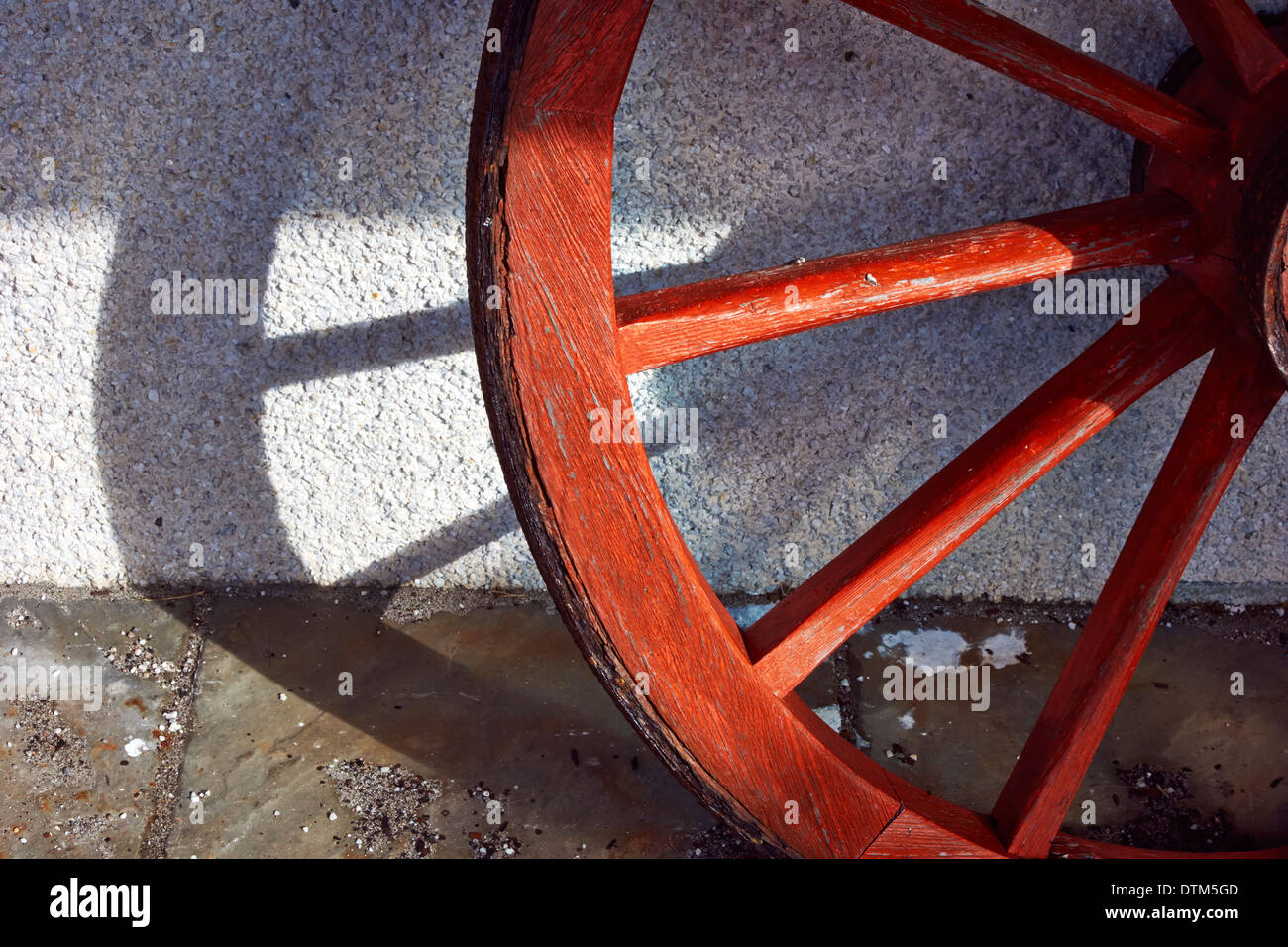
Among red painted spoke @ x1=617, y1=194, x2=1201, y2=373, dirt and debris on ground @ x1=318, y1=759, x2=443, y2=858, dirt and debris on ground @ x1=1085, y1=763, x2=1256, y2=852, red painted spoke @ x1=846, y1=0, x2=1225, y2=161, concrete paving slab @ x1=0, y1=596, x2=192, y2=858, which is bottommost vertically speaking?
dirt and debris on ground @ x1=1085, y1=763, x2=1256, y2=852

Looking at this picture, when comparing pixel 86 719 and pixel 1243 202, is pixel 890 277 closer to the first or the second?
pixel 1243 202

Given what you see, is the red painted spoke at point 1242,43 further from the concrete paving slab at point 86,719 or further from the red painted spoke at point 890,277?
the concrete paving slab at point 86,719

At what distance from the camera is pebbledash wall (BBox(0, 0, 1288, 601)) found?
126cm

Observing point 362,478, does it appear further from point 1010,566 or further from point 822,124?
point 1010,566

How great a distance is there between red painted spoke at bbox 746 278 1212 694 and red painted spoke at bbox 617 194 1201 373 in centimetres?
11

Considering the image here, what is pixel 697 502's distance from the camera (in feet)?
5.00

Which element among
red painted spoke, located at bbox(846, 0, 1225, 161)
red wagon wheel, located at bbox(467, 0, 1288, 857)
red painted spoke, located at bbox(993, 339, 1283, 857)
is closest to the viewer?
red wagon wheel, located at bbox(467, 0, 1288, 857)

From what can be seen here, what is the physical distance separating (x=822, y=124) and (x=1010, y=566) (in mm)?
795

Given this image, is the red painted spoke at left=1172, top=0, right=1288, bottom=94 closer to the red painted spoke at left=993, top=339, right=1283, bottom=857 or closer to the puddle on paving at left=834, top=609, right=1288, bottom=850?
the red painted spoke at left=993, top=339, right=1283, bottom=857

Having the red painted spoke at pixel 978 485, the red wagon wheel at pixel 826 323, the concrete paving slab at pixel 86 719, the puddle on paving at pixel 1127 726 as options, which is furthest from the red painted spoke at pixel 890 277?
the concrete paving slab at pixel 86 719

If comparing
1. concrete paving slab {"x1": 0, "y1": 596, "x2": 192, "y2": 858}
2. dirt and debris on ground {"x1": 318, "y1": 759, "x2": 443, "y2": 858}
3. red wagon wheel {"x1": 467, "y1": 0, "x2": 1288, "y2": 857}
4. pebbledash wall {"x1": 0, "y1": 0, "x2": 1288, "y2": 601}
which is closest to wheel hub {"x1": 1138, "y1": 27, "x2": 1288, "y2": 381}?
red wagon wheel {"x1": 467, "y1": 0, "x2": 1288, "y2": 857}

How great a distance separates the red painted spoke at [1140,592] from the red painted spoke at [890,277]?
0.62 ft

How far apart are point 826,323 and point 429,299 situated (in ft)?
2.19
